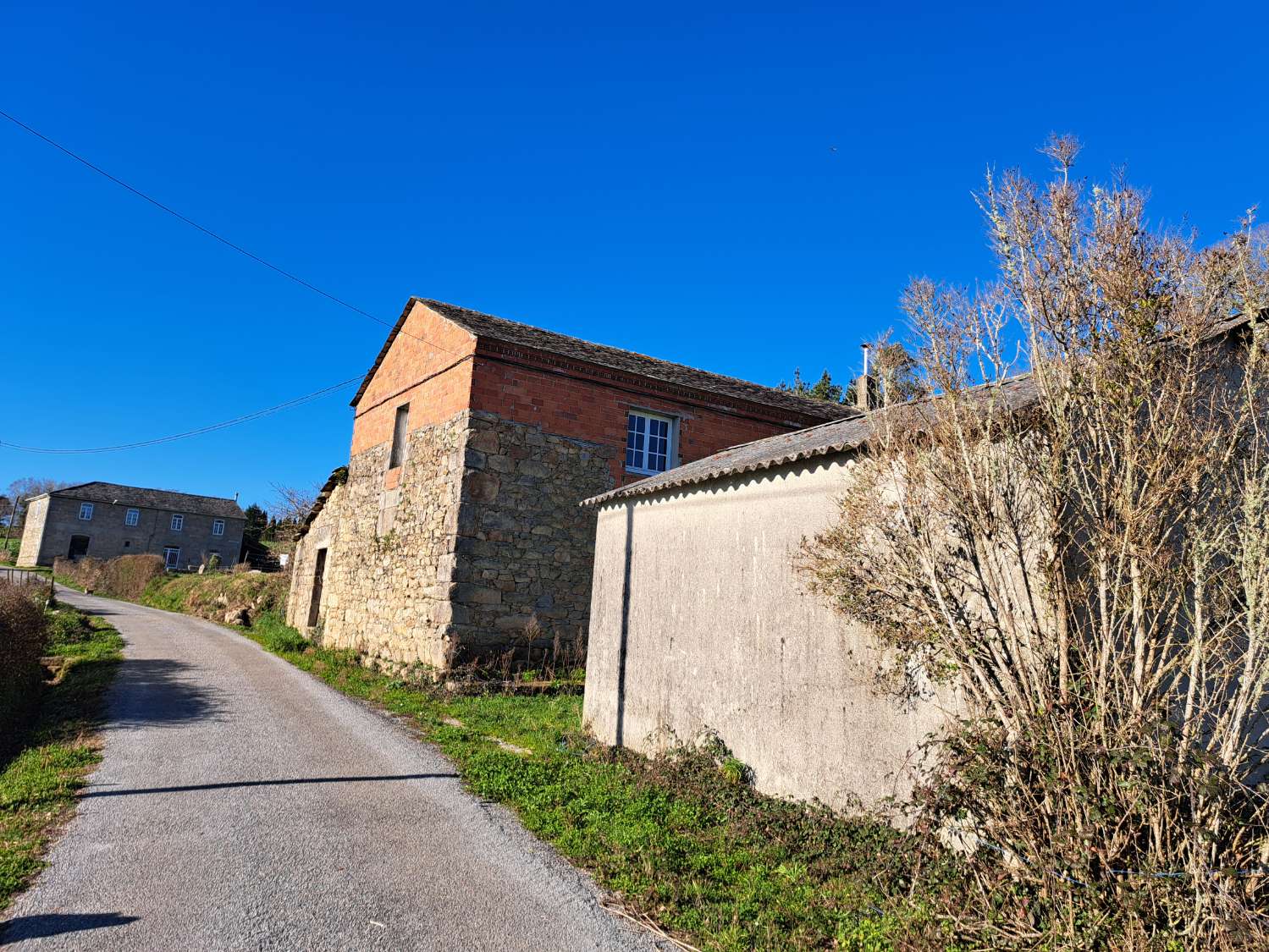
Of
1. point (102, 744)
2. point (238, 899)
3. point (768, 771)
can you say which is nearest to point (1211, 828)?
point (768, 771)

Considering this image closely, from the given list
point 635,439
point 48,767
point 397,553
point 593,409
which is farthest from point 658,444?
point 48,767

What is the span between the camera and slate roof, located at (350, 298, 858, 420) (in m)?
14.0

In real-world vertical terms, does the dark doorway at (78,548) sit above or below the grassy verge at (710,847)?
above

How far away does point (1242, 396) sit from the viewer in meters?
4.45

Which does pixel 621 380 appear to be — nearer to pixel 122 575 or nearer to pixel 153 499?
pixel 122 575

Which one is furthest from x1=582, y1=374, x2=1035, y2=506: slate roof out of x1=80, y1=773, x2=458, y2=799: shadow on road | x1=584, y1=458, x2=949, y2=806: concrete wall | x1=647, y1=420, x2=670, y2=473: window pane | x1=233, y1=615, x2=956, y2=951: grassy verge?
x1=647, y1=420, x2=670, y2=473: window pane

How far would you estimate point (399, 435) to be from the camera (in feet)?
53.1

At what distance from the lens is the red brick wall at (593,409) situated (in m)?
13.2

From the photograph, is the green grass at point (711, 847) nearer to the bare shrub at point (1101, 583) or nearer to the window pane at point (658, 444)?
the bare shrub at point (1101, 583)

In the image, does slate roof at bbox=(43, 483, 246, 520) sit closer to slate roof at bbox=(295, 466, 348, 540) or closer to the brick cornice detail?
slate roof at bbox=(295, 466, 348, 540)

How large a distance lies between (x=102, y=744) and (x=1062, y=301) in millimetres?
9819

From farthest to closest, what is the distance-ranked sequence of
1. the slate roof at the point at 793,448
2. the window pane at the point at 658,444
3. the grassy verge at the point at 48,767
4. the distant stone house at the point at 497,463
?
1. the window pane at the point at 658,444
2. the distant stone house at the point at 497,463
3. the slate roof at the point at 793,448
4. the grassy verge at the point at 48,767

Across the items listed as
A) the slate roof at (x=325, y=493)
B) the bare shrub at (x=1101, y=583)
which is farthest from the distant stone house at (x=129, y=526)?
the bare shrub at (x=1101, y=583)

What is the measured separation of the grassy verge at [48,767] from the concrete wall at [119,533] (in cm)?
3816
